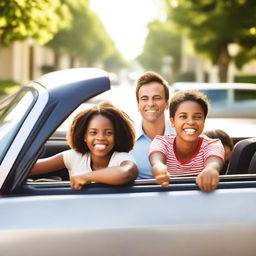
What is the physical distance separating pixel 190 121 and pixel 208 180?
0.43 m

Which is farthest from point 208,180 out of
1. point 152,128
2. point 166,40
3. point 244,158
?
point 166,40

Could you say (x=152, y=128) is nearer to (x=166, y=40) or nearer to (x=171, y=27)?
(x=171, y=27)

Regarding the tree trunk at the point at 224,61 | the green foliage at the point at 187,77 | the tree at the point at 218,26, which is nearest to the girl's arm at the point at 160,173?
the tree at the point at 218,26

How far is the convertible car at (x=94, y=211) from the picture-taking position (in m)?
2.52

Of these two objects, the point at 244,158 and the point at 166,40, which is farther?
the point at 166,40

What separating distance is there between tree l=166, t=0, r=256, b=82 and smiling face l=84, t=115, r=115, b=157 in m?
21.0

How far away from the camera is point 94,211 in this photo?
2.56 meters

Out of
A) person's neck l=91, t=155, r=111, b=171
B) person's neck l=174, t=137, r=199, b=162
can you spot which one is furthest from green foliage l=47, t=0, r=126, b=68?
person's neck l=91, t=155, r=111, b=171

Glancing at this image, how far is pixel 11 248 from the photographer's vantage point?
2518mm

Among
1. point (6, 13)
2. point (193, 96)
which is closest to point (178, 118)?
point (193, 96)

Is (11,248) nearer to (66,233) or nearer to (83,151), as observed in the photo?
(66,233)

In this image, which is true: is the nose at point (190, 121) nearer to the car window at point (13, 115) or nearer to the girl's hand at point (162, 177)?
the girl's hand at point (162, 177)

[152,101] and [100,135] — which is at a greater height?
[152,101]

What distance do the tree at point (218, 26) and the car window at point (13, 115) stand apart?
68.3 ft
